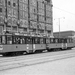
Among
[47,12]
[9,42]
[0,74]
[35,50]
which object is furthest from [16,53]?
[47,12]

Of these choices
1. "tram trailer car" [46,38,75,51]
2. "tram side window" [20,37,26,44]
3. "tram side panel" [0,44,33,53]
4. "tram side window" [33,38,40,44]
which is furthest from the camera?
"tram trailer car" [46,38,75,51]

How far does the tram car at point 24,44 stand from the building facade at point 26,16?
16617mm

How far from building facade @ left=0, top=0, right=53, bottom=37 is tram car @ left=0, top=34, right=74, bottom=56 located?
16.6 m

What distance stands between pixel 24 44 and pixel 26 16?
37165 millimetres

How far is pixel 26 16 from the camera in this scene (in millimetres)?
55969

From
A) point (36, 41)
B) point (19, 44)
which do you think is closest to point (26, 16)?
point (36, 41)

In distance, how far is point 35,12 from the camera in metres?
59.6

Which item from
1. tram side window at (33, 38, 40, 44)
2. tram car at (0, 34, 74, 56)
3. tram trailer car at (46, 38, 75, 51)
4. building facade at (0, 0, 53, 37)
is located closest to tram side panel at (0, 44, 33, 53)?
tram car at (0, 34, 74, 56)

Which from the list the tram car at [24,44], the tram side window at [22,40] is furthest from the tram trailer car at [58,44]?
the tram side window at [22,40]

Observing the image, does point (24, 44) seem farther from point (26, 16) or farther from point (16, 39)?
point (26, 16)

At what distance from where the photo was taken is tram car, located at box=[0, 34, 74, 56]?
17297 mm

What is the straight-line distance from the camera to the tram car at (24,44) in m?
17.3

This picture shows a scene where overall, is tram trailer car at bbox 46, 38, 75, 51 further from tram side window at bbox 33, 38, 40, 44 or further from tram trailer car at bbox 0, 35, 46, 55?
tram side window at bbox 33, 38, 40, 44

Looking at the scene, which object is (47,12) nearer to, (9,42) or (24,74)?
(9,42)
